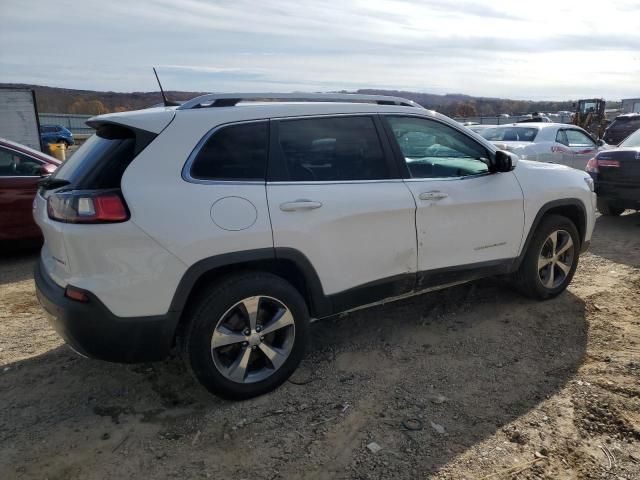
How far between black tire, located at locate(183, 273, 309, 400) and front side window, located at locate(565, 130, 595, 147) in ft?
30.3

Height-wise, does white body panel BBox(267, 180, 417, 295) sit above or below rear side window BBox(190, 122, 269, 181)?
below

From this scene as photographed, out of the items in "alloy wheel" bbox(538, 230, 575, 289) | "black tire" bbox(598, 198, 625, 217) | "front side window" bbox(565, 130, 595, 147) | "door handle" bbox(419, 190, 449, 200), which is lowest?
"black tire" bbox(598, 198, 625, 217)

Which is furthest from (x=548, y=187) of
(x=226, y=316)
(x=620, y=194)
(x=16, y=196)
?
(x=16, y=196)

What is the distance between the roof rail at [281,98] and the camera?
123 inches

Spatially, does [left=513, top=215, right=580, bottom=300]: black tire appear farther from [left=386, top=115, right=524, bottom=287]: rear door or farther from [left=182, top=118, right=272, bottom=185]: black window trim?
[left=182, top=118, right=272, bottom=185]: black window trim

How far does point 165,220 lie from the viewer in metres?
2.69

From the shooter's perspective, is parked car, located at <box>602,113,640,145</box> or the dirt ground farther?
parked car, located at <box>602,113,640,145</box>

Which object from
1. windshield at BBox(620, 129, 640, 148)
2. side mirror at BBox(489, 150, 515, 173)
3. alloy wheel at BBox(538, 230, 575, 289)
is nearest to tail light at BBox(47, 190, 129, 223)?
side mirror at BBox(489, 150, 515, 173)

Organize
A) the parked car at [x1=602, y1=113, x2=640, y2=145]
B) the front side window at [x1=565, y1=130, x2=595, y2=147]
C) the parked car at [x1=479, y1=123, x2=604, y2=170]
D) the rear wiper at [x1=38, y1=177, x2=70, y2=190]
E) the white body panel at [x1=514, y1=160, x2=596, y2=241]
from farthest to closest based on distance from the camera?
the parked car at [x1=602, y1=113, x2=640, y2=145] < the front side window at [x1=565, y1=130, x2=595, y2=147] < the parked car at [x1=479, y1=123, x2=604, y2=170] < the white body panel at [x1=514, y1=160, x2=596, y2=241] < the rear wiper at [x1=38, y1=177, x2=70, y2=190]

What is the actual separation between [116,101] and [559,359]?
66082 mm

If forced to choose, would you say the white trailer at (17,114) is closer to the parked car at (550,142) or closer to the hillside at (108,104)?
the parked car at (550,142)

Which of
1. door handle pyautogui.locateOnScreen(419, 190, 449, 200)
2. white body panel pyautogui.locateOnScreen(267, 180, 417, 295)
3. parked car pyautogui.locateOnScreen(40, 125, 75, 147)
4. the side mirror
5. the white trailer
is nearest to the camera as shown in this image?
white body panel pyautogui.locateOnScreen(267, 180, 417, 295)

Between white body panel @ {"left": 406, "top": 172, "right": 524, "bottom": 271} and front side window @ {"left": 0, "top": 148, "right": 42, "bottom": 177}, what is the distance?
494cm

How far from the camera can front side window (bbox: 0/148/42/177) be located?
6043 mm
